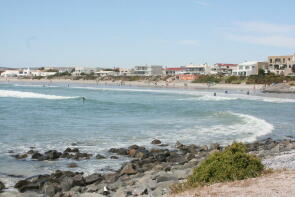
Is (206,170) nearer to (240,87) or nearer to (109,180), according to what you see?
(109,180)

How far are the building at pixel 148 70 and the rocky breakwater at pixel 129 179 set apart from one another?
Answer: 165344mm

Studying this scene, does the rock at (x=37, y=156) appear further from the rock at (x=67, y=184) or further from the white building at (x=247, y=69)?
the white building at (x=247, y=69)

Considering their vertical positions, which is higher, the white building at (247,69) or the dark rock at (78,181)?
the white building at (247,69)

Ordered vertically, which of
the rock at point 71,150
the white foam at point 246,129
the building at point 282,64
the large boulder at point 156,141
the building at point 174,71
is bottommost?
the white foam at point 246,129

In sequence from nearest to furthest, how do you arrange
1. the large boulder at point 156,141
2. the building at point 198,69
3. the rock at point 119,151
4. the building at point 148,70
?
the rock at point 119,151
the large boulder at point 156,141
the building at point 198,69
the building at point 148,70

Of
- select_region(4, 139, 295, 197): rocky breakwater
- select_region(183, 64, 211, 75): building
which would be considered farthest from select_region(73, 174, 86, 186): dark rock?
select_region(183, 64, 211, 75): building

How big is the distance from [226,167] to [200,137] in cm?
1426

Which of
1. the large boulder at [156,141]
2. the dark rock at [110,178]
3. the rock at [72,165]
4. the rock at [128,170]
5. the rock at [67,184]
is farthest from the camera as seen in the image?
the large boulder at [156,141]

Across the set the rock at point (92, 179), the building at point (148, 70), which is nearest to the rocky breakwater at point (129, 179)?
the rock at point (92, 179)

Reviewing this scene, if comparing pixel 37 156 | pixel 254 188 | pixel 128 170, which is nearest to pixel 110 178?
pixel 128 170

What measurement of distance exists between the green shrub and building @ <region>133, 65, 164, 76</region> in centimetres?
Answer: 17281

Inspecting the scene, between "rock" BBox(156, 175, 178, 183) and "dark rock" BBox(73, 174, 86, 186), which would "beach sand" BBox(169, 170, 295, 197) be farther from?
"dark rock" BBox(73, 174, 86, 186)

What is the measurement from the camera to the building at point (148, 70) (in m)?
183

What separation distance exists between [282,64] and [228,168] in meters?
117
